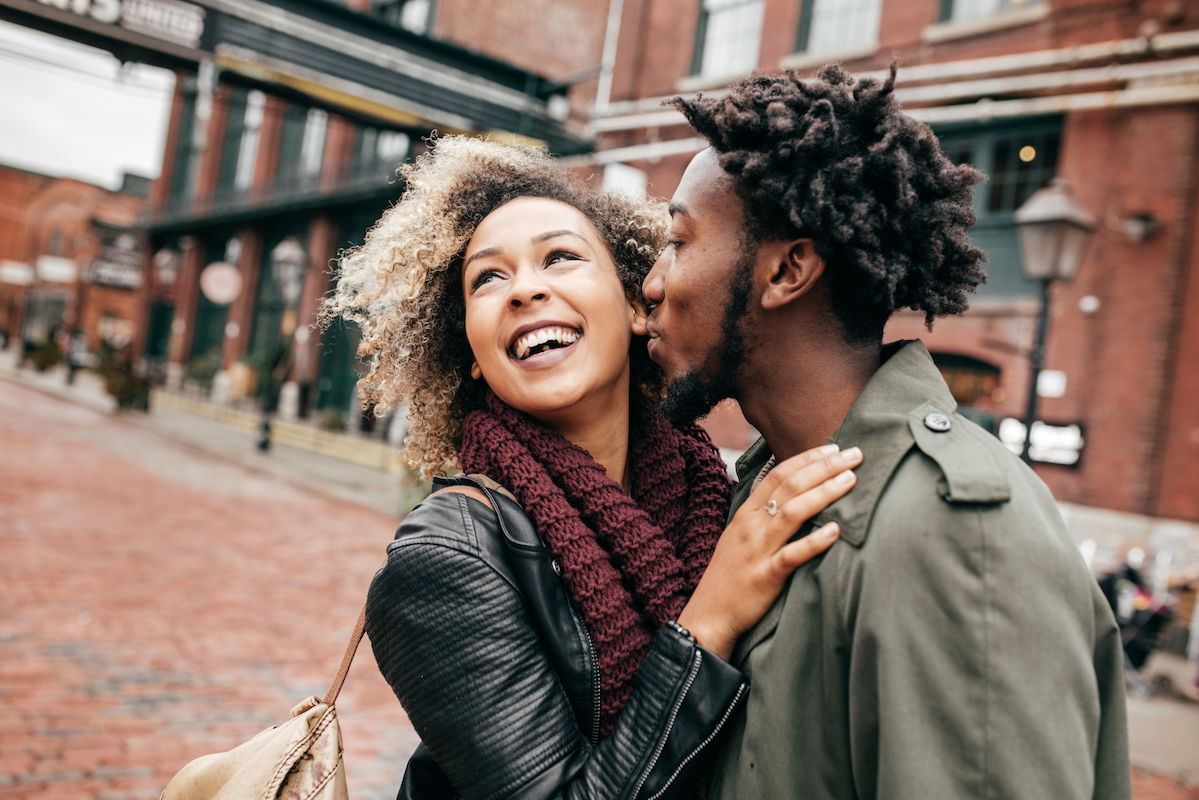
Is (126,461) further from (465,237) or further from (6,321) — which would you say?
(6,321)

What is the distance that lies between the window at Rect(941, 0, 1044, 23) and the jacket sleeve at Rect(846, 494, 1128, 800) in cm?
1324

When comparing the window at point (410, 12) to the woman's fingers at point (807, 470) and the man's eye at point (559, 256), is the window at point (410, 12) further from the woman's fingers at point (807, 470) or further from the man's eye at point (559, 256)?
the woman's fingers at point (807, 470)

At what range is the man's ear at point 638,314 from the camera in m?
2.19

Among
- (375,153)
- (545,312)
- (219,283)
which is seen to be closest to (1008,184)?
(545,312)

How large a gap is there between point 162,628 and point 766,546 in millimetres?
5846

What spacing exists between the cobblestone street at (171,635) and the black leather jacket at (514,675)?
3072 millimetres

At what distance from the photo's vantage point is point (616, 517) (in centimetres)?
180

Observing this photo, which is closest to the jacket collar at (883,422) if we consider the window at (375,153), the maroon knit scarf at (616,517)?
the maroon knit scarf at (616,517)

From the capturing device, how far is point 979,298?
12188 millimetres

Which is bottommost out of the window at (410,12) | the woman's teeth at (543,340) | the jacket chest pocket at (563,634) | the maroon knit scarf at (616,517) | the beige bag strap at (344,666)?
the beige bag strap at (344,666)

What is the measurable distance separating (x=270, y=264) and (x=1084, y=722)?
30.6 m

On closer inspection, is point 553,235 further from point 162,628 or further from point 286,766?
point 162,628

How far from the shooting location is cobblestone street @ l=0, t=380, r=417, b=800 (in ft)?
14.2

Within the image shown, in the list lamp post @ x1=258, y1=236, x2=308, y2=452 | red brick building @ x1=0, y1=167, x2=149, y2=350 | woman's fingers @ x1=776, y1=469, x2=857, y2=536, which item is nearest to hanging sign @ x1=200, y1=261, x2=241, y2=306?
lamp post @ x1=258, y1=236, x2=308, y2=452
